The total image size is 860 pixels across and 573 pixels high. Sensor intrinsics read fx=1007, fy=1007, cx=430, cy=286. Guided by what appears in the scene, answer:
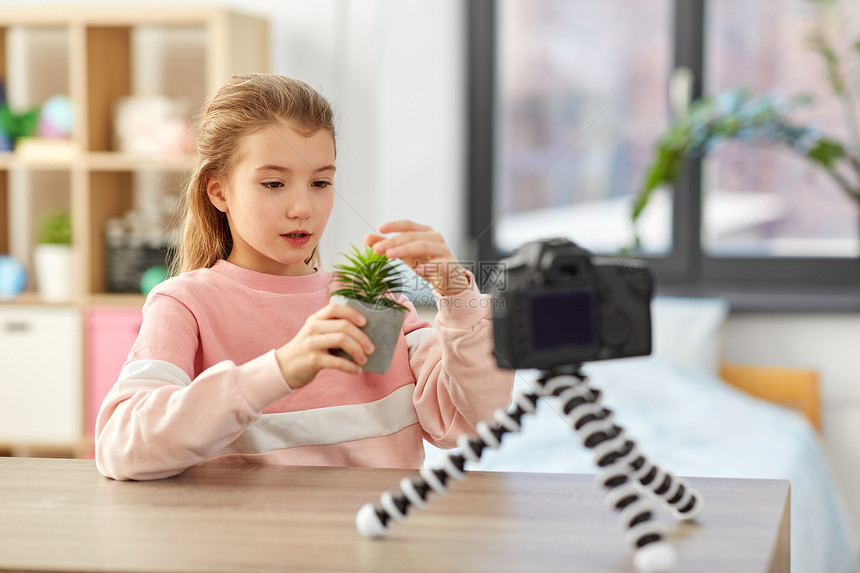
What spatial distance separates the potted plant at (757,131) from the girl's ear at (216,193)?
1779 millimetres

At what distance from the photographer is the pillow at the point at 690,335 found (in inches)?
101

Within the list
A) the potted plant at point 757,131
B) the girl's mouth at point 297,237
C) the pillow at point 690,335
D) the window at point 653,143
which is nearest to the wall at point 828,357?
the window at point 653,143

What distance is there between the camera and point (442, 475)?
68cm

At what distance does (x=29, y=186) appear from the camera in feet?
9.66

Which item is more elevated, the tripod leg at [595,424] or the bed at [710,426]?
the tripod leg at [595,424]

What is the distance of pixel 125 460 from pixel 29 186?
2.39 m

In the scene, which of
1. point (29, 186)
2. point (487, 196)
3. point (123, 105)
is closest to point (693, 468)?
point (487, 196)

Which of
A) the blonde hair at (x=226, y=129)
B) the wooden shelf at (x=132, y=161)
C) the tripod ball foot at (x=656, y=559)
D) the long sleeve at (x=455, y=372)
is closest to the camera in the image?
the tripod ball foot at (x=656, y=559)

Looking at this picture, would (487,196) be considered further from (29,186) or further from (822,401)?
(29,186)

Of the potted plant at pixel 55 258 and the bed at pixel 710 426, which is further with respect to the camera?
the potted plant at pixel 55 258

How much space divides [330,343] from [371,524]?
139 millimetres

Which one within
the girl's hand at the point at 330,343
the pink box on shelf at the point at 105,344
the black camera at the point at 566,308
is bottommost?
the pink box on shelf at the point at 105,344

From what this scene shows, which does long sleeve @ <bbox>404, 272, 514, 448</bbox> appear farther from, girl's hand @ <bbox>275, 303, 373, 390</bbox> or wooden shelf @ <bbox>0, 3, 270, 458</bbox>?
wooden shelf @ <bbox>0, 3, 270, 458</bbox>

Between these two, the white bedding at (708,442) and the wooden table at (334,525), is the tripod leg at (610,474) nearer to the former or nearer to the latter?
the wooden table at (334,525)
